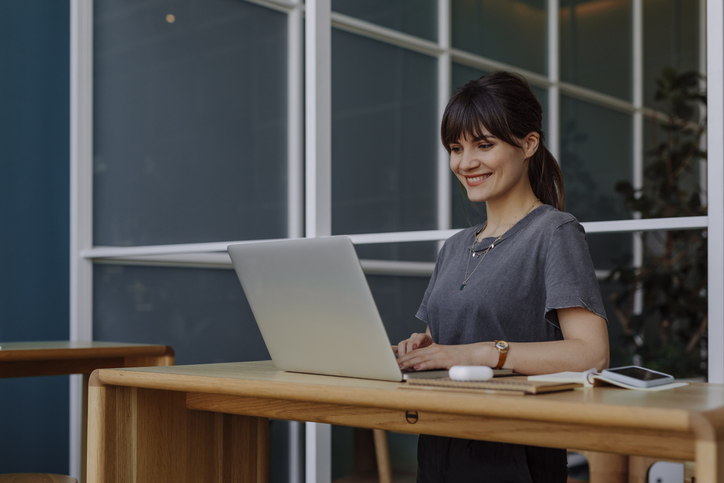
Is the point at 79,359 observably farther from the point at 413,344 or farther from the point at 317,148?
the point at 413,344

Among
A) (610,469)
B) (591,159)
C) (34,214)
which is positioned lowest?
(610,469)

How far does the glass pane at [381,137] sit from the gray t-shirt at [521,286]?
1.76 meters

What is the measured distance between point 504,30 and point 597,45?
1196 mm

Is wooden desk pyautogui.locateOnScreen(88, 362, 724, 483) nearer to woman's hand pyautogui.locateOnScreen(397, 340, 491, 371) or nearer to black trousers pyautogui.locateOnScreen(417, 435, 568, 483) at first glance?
woman's hand pyautogui.locateOnScreen(397, 340, 491, 371)

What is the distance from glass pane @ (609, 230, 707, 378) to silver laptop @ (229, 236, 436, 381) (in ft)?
10.1

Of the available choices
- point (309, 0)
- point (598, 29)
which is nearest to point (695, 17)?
point (598, 29)

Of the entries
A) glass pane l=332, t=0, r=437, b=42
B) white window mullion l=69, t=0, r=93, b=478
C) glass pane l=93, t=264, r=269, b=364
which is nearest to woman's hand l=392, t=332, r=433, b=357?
glass pane l=93, t=264, r=269, b=364

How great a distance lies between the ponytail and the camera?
1.49m

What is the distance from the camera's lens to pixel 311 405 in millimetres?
1188

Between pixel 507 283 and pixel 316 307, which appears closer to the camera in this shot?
pixel 316 307

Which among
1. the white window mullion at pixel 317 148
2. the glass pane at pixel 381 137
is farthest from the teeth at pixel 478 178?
the glass pane at pixel 381 137

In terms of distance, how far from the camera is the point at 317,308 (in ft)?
3.80

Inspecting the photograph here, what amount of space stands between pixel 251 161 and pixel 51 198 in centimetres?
80

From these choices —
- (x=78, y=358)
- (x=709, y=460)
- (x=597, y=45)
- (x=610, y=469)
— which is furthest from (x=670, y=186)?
(x=709, y=460)
